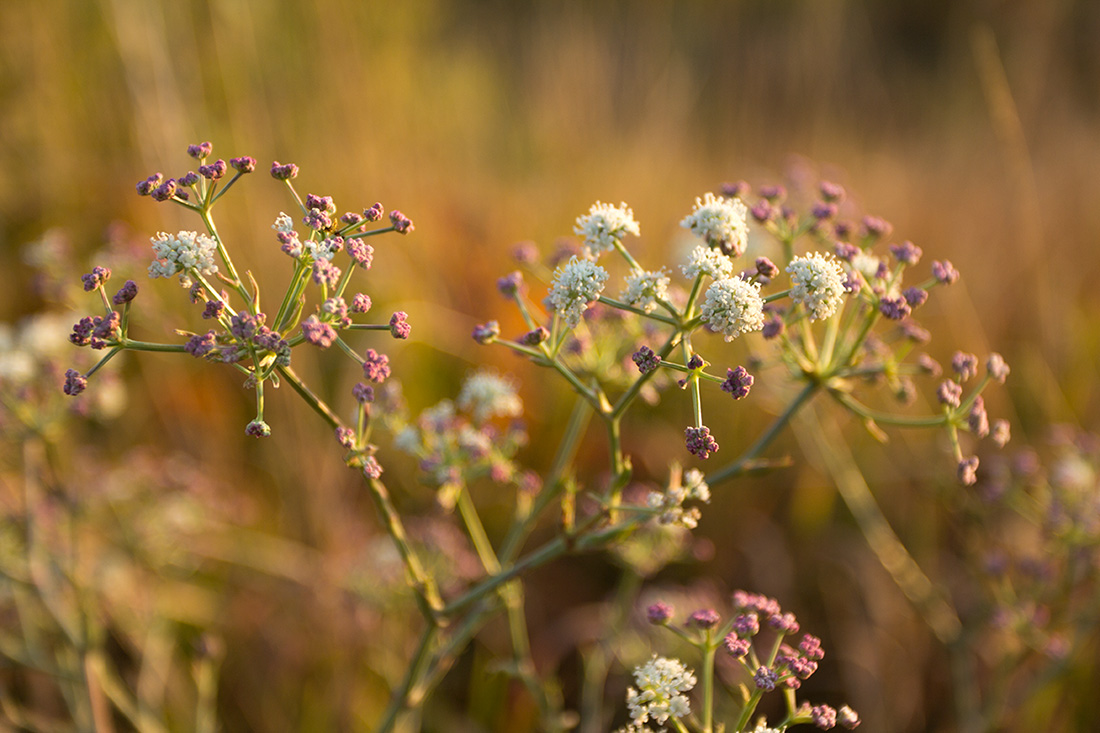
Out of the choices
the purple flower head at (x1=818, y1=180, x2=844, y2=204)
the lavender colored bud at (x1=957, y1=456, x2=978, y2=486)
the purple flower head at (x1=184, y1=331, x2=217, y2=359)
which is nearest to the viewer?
the purple flower head at (x1=184, y1=331, x2=217, y2=359)

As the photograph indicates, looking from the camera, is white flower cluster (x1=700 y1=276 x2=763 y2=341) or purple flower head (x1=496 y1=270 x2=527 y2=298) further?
purple flower head (x1=496 y1=270 x2=527 y2=298)

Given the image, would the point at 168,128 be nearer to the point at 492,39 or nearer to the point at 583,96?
the point at 583,96

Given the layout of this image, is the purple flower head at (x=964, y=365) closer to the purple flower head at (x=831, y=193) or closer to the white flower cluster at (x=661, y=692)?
the purple flower head at (x=831, y=193)

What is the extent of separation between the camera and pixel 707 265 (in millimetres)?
1341

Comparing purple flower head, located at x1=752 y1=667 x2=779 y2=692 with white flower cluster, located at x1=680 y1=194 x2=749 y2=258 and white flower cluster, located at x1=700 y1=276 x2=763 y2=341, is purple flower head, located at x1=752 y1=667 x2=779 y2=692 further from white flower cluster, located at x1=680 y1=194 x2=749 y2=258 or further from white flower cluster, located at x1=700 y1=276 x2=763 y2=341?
white flower cluster, located at x1=680 y1=194 x2=749 y2=258

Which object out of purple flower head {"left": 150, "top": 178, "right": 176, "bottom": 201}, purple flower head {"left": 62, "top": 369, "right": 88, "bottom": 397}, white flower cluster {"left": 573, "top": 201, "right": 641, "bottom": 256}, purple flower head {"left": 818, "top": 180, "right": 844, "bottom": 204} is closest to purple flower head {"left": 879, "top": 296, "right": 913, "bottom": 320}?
purple flower head {"left": 818, "top": 180, "right": 844, "bottom": 204}

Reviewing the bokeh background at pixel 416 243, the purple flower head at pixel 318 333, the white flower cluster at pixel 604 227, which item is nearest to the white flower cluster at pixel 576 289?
the white flower cluster at pixel 604 227

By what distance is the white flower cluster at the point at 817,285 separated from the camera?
1.36 meters

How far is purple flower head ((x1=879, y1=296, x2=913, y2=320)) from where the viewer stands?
1.55 metres

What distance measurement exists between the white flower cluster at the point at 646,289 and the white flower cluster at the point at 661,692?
632 millimetres

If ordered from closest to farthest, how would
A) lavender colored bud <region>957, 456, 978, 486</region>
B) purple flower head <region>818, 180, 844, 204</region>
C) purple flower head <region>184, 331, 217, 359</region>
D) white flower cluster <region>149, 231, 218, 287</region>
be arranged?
purple flower head <region>184, 331, 217, 359</region> → white flower cluster <region>149, 231, 218, 287</region> → lavender colored bud <region>957, 456, 978, 486</region> → purple flower head <region>818, 180, 844, 204</region>

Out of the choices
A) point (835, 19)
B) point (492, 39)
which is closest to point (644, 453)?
point (835, 19)

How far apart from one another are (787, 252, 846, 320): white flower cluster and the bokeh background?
3.71 ft

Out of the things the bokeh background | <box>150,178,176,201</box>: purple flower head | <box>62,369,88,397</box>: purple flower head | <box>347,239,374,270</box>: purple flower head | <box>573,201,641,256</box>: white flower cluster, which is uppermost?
<box>150,178,176,201</box>: purple flower head
